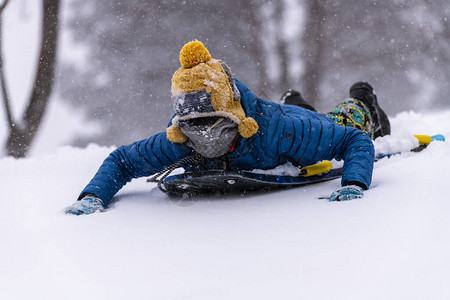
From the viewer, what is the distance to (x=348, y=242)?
1.19m

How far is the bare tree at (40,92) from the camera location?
5852 mm

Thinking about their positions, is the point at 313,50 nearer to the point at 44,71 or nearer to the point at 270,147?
the point at 44,71

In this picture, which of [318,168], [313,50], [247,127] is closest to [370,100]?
[318,168]

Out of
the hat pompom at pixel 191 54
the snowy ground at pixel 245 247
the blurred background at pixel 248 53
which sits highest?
the blurred background at pixel 248 53

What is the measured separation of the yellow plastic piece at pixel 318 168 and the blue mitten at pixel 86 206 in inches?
36.5

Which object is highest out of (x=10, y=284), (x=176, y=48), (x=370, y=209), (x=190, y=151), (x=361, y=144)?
(x=176, y=48)

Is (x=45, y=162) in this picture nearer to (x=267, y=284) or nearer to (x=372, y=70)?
(x=267, y=284)

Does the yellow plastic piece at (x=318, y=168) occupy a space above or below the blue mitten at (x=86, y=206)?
above

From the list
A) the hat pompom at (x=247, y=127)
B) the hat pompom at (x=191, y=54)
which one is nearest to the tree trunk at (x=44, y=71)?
the hat pompom at (x=191, y=54)

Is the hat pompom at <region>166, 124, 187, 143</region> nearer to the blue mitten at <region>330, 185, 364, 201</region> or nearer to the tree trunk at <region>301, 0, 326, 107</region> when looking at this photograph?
the blue mitten at <region>330, 185, 364, 201</region>

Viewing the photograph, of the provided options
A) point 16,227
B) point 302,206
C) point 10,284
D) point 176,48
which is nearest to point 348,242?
point 302,206

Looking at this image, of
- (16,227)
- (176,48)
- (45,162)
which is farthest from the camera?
(176,48)

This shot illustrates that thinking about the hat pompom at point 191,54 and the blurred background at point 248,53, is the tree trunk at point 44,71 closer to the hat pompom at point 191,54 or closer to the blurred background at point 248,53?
the blurred background at point 248,53

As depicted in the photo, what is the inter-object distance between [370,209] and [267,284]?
605mm
